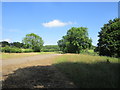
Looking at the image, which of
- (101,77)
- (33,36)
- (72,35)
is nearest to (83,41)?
(72,35)

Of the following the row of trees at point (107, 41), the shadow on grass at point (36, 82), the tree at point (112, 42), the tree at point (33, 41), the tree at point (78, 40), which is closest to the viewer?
the shadow on grass at point (36, 82)

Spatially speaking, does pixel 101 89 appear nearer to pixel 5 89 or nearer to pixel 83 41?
pixel 5 89

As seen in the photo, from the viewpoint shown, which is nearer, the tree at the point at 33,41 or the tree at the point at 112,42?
the tree at the point at 112,42

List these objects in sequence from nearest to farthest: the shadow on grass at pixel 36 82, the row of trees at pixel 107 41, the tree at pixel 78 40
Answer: the shadow on grass at pixel 36 82
the row of trees at pixel 107 41
the tree at pixel 78 40

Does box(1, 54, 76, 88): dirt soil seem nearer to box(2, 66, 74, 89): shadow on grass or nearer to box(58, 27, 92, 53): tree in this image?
box(2, 66, 74, 89): shadow on grass

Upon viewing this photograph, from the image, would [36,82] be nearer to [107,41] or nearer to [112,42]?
[112,42]

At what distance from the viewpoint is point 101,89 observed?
4.39 metres

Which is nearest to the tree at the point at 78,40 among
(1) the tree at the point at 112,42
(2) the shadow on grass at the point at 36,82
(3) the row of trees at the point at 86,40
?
(3) the row of trees at the point at 86,40

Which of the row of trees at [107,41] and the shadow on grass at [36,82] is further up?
the row of trees at [107,41]

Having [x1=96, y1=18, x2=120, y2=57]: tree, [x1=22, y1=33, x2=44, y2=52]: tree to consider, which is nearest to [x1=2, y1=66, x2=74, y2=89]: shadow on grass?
[x1=96, y1=18, x2=120, y2=57]: tree

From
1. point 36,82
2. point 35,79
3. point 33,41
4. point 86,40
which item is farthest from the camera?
point 33,41

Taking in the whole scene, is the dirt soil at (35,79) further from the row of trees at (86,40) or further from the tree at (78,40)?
the tree at (78,40)

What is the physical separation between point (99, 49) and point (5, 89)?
29140 millimetres

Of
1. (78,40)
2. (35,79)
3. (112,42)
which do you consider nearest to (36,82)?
(35,79)
